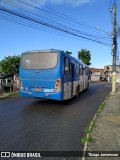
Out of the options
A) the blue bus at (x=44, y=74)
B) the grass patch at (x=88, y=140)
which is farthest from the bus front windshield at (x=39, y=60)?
the grass patch at (x=88, y=140)

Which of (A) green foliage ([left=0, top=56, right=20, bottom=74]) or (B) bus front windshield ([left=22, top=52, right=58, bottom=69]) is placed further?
(A) green foliage ([left=0, top=56, right=20, bottom=74])

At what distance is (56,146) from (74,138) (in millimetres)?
1063

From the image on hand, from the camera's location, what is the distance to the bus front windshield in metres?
13.6

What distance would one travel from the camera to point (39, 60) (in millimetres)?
13891

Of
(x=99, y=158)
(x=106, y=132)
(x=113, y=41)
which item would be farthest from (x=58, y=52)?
(x=113, y=41)

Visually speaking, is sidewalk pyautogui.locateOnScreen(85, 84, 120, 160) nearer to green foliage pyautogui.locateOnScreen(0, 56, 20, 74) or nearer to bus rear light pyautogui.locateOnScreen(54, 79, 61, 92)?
bus rear light pyautogui.locateOnScreen(54, 79, 61, 92)

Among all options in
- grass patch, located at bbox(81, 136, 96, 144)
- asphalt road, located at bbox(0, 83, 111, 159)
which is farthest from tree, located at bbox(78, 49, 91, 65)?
grass patch, located at bbox(81, 136, 96, 144)

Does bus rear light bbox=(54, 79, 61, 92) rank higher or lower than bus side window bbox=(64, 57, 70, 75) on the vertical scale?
lower

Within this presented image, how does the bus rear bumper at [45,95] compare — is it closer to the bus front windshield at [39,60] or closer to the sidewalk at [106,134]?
the bus front windshield at [39,60]

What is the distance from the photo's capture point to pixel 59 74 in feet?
44.0

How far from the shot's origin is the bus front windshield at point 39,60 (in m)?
13.6

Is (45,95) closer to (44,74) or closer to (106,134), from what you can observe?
(44,74)

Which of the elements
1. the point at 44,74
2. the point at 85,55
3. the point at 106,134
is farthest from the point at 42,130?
the point at 85,55

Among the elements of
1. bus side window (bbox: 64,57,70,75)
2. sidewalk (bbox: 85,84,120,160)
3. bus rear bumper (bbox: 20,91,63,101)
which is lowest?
sidewalk (bbox: 85,84,120,160)
